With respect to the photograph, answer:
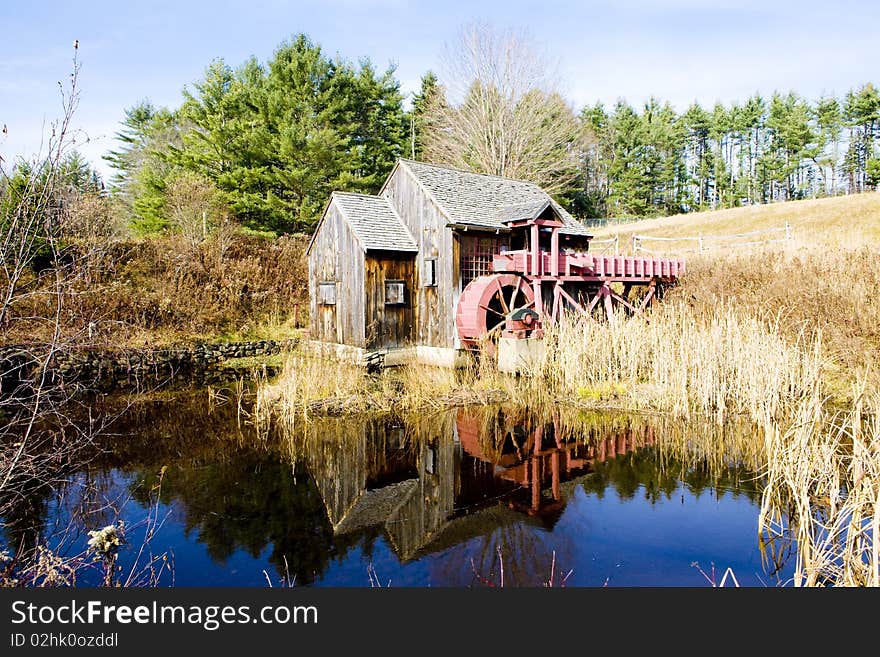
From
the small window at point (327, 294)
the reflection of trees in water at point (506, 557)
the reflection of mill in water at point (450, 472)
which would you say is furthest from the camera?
the small window at point (327, 294)

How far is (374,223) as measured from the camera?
598 inches

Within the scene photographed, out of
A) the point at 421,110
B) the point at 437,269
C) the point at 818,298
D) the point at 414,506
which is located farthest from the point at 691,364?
the point at 421,110

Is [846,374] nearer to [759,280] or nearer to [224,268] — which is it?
[759,280]

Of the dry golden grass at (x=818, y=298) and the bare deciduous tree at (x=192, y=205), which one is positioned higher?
the bare deciduous tree at (x=192, y=205)

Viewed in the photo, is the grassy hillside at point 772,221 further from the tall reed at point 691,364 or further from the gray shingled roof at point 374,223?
the gray shingled roof at point 374,223

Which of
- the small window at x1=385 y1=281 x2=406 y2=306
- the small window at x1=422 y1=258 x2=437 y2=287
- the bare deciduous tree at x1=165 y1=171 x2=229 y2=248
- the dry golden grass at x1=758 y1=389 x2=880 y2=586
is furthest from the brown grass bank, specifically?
the dry golden grass at x1=758 y1=389 x2=880 y2=586

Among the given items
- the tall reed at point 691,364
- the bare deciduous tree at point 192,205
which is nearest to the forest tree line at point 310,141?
the bare deciduous tree at point 192,205

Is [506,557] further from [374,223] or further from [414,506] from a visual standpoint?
[374,223]

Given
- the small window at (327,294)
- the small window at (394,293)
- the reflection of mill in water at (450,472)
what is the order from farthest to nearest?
the small window at (327,294), the small window at (394,293), the reflection of mill in water at (450,472)

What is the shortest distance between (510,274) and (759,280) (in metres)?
5.94

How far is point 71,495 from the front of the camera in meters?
6.88

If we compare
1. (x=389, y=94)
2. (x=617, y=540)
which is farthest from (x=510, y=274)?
(x=389, y=94)

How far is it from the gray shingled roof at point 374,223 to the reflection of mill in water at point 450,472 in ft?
18.9

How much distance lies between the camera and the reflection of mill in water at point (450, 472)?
6.43 metres
